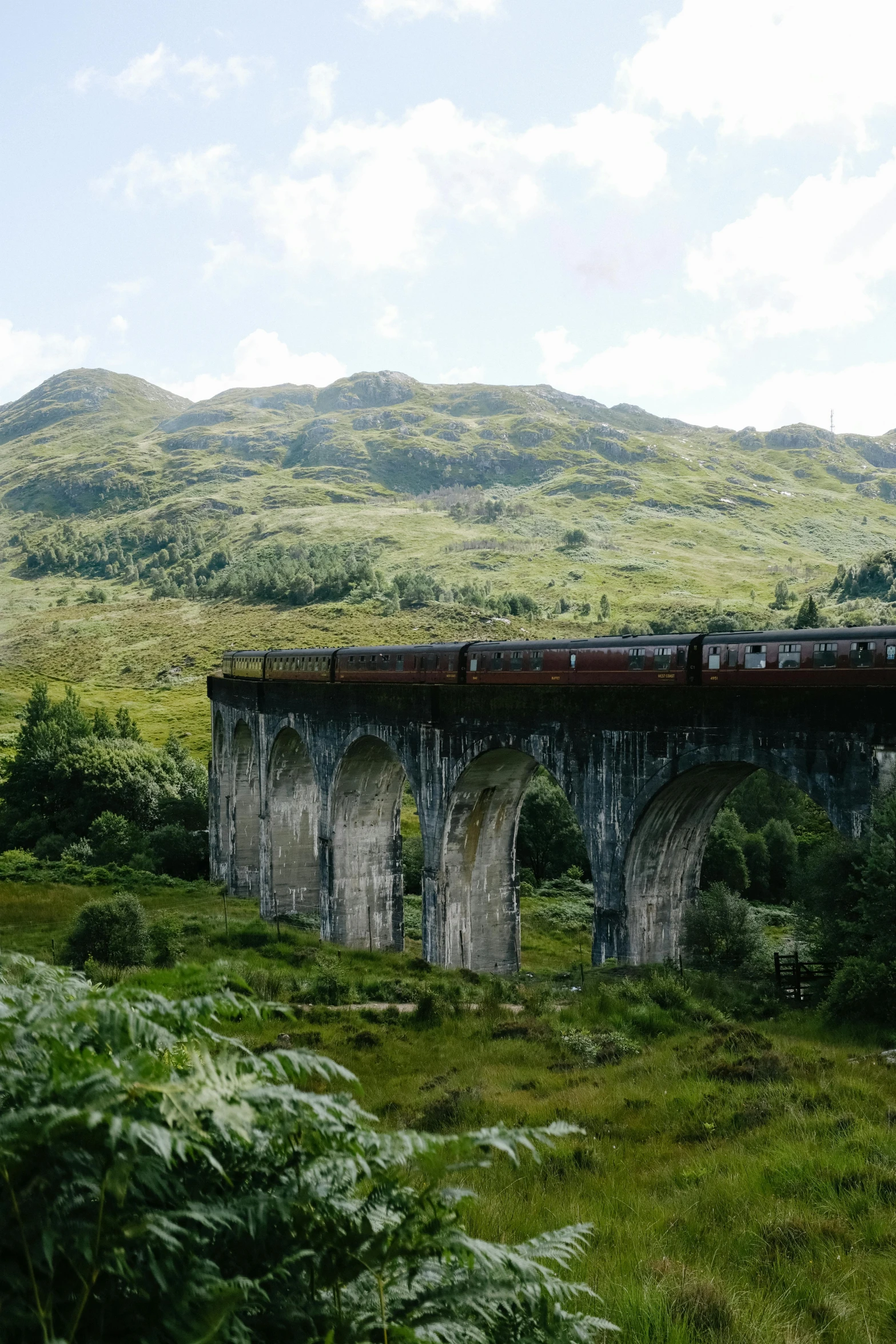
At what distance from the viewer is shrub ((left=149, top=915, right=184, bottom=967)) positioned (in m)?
28.4

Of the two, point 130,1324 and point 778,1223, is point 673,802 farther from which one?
point 130,1324

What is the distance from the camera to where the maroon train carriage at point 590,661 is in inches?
830

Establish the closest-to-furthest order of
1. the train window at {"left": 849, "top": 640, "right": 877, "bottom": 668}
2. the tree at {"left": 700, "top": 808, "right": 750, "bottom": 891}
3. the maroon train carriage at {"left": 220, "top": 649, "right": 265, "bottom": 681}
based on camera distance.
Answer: the train window at {"left": 849, "top": 640, "right": 877, "bottom": 668} < the maroon train carriage at {"left": 220, "top": 649, "right": 265, "bottom": 681} < the tree at {"left": 700, "top": 808, "right": 750, "bottom": 891}

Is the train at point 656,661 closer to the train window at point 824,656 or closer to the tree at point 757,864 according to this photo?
the train window at point 824,656

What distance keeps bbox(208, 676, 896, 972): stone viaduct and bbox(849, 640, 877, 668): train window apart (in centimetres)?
66

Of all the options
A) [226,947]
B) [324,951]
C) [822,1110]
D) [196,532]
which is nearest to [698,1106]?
[822,1110]

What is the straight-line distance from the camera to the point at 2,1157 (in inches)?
118

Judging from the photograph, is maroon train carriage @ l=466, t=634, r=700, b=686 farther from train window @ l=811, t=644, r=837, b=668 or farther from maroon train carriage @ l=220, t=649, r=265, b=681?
maroon train carriage @ l=220, t=649, r=265, b=681

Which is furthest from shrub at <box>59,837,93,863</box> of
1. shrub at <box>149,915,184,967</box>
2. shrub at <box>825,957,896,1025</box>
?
shrub at <box>825,957,896,1025</box>

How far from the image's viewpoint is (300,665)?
125ft

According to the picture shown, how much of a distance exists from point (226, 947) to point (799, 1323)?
95.2ft

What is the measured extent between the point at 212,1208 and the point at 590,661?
20.7 metres

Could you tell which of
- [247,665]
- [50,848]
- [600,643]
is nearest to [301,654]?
[247,665]

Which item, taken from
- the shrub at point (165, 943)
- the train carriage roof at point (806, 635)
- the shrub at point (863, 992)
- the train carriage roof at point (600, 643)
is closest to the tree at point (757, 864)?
the train carriage roof at point (600, 643)
